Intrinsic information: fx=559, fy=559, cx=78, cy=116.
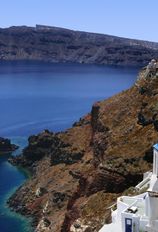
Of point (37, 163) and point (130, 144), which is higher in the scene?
point (130, 144)

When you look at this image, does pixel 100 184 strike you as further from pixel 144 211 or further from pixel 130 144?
pixel 144 211

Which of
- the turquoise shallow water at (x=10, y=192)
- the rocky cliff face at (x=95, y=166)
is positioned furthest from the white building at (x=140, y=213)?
the turquoise shallow water at (x=10, y=192)

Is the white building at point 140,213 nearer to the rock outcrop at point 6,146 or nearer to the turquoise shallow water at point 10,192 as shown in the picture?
the turquoise shallow water at point 10,192

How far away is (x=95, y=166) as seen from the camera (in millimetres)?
47812

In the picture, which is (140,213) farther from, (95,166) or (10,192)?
(10,192)

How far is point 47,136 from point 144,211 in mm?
59431

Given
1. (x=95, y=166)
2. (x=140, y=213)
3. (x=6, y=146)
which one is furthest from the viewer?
(x=6, y=146)

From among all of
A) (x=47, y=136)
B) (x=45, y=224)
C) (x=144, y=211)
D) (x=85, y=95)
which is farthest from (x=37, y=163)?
(x=85, y=95)

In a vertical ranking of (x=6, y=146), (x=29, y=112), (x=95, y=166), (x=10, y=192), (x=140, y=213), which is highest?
(x=140, y=213)

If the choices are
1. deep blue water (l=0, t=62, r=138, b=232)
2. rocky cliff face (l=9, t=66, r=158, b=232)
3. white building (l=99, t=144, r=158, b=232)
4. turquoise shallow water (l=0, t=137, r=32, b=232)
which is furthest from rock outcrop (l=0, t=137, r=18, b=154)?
white building (l=99, t=144, r=158, b=232)

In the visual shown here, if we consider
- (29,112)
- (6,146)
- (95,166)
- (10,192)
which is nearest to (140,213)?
(95,166)

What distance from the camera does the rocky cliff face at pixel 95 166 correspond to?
37875mm

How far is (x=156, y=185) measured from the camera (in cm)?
2577

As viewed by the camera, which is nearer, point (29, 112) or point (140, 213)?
point (140, 213)
